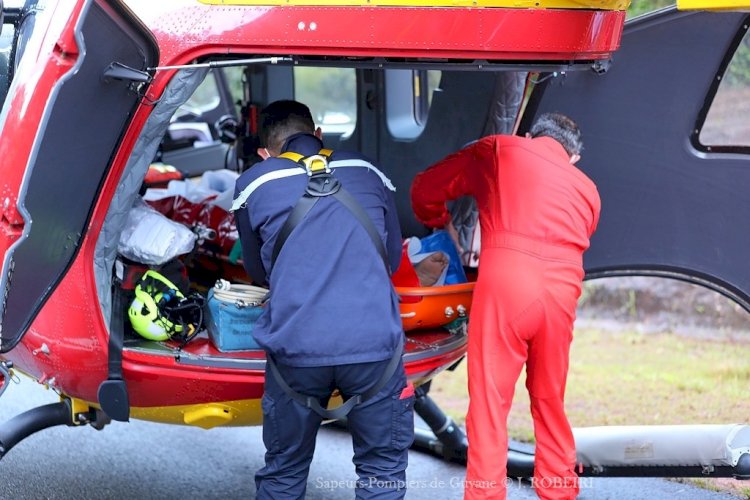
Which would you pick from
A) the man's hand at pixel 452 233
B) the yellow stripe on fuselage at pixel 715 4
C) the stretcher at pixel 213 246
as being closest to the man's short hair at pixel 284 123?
the stretcher at pixel 213 246

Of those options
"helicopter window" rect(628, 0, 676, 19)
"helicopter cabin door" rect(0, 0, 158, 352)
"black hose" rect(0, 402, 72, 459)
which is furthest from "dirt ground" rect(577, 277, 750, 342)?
"helicopter cabin door" rect(0, 0, 158, 352)

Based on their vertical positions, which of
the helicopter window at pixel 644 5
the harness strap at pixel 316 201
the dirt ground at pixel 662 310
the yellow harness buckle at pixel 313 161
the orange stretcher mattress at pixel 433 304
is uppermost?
the helicopter window at pixel 644 5

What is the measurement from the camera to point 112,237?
148 inches

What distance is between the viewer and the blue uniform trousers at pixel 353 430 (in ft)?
11.7

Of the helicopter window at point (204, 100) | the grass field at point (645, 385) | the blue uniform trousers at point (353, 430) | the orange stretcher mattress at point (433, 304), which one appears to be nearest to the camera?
the blue uniform trousers at point (353, 430)

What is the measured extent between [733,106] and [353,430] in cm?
247

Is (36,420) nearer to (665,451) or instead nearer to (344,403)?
(344,403)

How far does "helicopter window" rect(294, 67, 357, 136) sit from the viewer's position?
5914 mm

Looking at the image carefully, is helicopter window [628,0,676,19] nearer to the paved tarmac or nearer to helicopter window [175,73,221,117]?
helicopter window [175,73,221,117]

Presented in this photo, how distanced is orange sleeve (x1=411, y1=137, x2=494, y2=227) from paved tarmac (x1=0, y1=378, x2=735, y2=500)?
148 centimetres

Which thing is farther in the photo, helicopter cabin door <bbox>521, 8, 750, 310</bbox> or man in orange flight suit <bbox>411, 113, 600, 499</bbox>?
helicopter cabin door <bbox>521, 8, 750, 310</bbox>

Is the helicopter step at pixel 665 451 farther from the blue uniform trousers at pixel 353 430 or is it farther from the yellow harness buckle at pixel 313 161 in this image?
the yellow harness buckle at pixel 313 161

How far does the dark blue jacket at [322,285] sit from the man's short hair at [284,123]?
0.25 m

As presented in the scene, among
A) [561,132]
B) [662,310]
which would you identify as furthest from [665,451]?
[662,310]
